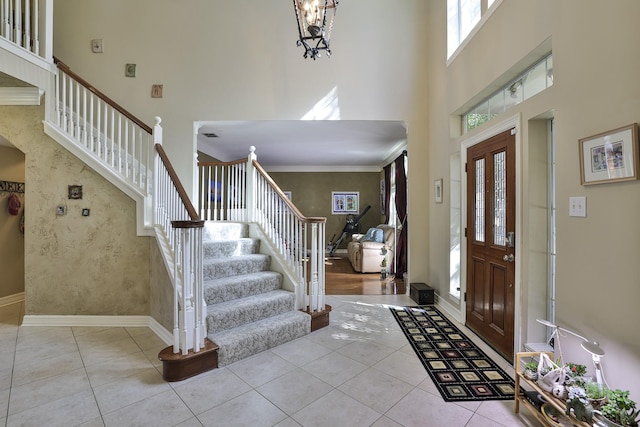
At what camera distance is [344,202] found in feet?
29.4

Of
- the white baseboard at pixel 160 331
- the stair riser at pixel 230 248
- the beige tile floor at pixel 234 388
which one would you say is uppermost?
the stair riser at pixel 230 248

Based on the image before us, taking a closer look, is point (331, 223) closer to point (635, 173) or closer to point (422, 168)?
point (422, 168)

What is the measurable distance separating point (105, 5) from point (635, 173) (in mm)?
5933

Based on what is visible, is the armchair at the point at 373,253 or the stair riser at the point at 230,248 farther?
the armchair at the point at 373,253

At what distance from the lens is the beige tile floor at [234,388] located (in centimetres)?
181

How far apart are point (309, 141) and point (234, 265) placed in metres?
3.26

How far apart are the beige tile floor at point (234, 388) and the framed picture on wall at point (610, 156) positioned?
4.84 feet

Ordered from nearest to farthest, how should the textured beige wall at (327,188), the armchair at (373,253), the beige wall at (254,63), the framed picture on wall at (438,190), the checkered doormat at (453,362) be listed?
1. the checkered doormat at (453,362)
2. the framed picture on wall at (438,190)
3. the beige wall at (254,63)
4. the armchair at (373,253)
5. the textured beige wall at (327,188)

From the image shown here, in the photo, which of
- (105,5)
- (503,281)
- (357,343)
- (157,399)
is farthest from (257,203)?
(105,5)

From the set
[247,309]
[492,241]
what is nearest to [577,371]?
[492,241]

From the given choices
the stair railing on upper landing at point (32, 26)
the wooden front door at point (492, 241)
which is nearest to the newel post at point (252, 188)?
the stair railing on upper landing at point (32, 26)

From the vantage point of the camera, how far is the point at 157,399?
1979mm

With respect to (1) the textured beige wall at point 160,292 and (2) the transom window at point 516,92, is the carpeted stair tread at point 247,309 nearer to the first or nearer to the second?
(1) the textured beige wall at point 160,292

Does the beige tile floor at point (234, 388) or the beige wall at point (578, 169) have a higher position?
the beige wall at point (578, 169)
